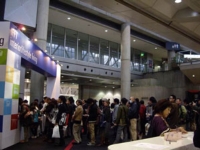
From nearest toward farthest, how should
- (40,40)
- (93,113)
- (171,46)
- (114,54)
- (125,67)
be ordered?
(93,113) < (40,40) < (125,67) < (114,54) < (171,46)

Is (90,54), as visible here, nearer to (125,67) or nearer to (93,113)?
(125,67)

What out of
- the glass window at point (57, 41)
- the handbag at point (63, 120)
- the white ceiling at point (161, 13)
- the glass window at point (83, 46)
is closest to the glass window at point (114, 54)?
the glass window at point (83, 46)

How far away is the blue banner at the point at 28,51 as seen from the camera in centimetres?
608

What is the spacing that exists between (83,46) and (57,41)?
2.73 meters

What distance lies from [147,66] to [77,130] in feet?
62.9

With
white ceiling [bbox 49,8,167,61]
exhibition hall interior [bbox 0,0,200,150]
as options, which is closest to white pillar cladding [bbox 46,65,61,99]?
exhibition hall interior [bbox 0,0,200,150]

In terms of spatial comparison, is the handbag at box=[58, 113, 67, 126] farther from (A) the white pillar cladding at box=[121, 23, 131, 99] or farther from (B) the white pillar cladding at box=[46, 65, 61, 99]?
(A) the white pillar cladding at box=[121, 23, 131, 99]

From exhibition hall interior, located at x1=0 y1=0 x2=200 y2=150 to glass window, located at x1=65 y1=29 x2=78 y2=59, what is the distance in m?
0.09

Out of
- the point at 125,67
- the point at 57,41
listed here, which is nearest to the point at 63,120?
the point at 125,67

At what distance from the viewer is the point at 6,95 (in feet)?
19.1

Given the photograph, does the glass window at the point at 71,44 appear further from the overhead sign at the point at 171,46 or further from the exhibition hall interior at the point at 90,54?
the overhead sign at the point at 171,46

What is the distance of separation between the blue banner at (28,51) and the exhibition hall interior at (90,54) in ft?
0.09

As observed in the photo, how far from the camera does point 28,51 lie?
24.5ft

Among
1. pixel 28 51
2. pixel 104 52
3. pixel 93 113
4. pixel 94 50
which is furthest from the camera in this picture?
pixel 104 52
